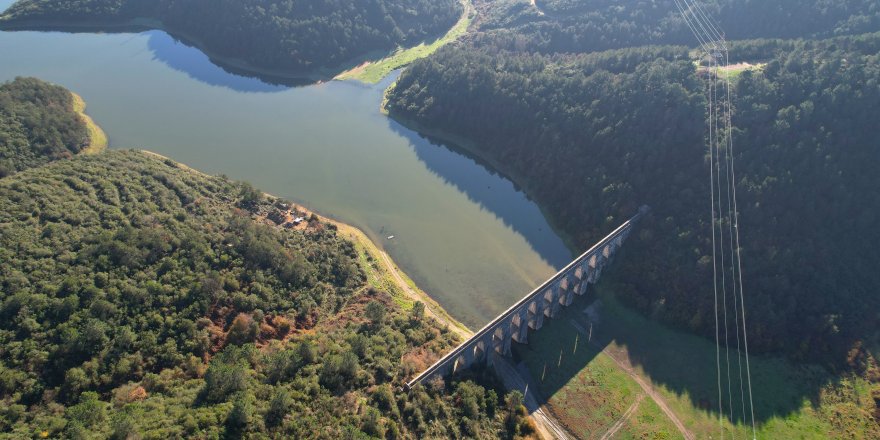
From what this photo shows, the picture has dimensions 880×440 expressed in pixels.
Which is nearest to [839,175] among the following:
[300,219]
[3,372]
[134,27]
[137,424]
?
[300,219]

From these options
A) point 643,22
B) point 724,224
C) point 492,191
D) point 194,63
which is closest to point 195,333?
point 492,191

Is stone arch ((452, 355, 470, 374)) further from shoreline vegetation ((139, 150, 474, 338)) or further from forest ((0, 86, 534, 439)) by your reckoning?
shoreline vegetation ((139, 150, 474, 338))

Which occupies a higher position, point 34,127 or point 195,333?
point 195,333

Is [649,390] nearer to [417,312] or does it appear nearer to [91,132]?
[417,312]

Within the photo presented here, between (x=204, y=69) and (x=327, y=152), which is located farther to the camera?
(x=204, y=69)

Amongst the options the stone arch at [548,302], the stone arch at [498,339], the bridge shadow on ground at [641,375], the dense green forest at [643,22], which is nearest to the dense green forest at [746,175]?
the bridge shadow on ground at [641,375]

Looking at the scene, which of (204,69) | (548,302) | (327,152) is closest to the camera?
(548,302)

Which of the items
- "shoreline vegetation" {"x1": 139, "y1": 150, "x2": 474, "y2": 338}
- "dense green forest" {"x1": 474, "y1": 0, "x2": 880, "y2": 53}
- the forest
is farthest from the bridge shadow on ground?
"dense green forest" {"x1": 474, "y1": 0, "x2": 880, "y2": 53}

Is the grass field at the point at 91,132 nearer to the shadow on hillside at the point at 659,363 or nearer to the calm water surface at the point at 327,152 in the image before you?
the calm water surface at the point at 327,152
